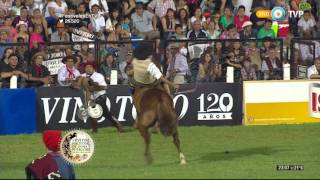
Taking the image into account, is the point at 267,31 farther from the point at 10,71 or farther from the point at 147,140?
the point at 147,140

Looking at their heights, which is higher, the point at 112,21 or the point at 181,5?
the point at 181,5

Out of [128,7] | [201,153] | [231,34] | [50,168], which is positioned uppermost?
[128,7]

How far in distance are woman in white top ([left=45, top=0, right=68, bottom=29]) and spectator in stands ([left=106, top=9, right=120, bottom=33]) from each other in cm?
122

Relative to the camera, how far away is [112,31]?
27.5 meters

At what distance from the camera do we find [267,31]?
28344mm

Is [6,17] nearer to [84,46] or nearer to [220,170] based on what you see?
[84,46]

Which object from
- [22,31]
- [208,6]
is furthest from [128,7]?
[22,31]

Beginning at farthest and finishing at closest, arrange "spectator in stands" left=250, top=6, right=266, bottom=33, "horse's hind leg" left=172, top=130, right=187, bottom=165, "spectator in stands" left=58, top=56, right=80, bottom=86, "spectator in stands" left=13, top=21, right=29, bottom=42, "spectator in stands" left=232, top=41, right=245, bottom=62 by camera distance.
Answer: "spectator in stands" left=250, top=6, right=266, bottom=33 → "spectator in stands" left=13, top=21, right=29, bottom=42 → "spectator in stands" left=232, top=41, right=245, bottom=62 → "spectator in stands" left=58, top=56, right=80, bottom=86 → "horse's hind leg" left=172, top=130, right=187, bottom=165

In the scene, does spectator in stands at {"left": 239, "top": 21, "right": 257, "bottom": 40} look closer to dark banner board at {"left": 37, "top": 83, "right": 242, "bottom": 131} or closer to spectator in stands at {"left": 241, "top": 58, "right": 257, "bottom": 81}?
spectator in stands at {"left": 241, "top": 58, "right": 257, "bottom": 81}

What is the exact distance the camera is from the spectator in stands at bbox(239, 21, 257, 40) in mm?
28045

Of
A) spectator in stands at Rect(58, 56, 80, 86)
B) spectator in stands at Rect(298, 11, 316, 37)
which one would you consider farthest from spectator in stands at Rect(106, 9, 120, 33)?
spectator in stands at Rect(298, 11, 316, 37)

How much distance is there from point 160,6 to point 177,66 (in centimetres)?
433

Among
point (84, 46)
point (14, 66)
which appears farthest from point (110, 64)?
point (14, 66)

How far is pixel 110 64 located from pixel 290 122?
4.72 meters
